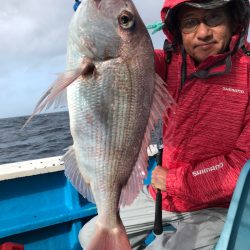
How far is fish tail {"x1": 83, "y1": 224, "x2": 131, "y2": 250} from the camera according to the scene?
2.04 metres

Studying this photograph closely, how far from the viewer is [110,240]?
2.05m

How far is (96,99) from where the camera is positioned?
1904 millimetres

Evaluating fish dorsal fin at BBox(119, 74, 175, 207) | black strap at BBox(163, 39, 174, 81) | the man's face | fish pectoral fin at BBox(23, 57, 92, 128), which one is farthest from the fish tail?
the man's face

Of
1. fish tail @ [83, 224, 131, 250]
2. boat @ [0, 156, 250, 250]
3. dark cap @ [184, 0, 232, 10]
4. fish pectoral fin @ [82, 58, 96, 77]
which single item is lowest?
boat @ [0, 156, 250, 250]

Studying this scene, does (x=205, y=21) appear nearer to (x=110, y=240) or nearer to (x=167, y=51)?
(x=167, y=51)

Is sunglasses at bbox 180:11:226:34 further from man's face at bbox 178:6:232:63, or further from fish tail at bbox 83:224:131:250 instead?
fish tail at bbox 83:224:131:250

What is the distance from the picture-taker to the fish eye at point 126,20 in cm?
193

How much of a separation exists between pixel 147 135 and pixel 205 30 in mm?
1197

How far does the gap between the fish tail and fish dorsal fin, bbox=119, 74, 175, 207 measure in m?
0.20

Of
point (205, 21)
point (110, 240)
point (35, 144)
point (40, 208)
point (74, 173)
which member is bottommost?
point (35, 144)

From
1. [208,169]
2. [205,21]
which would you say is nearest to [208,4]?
[205,21]

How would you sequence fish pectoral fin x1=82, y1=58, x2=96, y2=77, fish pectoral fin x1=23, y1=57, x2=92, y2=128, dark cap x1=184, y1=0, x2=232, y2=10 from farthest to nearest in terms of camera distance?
dark cap x1=184, y1=0, x2=232, y2=10, fish pectoral fin x1=82, y1=58, x2=96, y2=77, fish pectoral fin x1=23, y1=57, x2=92, y2=128

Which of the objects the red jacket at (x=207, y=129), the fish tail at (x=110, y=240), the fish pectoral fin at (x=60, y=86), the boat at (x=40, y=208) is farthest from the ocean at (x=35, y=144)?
the fish pectoral fin at (x=60, y=86)

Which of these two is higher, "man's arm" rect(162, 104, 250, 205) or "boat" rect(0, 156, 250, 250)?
"man's arm" rect(162, 104, 250, 205)
